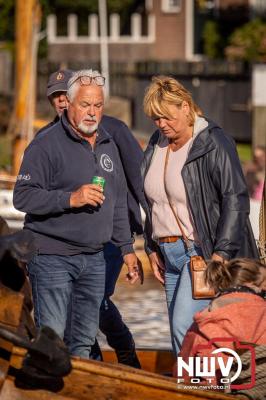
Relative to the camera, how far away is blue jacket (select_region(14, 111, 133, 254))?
22.8 ft

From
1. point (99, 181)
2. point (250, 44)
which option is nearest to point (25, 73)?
point (99, 181)

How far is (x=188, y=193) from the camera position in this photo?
6.92m

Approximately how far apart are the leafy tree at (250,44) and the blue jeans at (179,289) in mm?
25261

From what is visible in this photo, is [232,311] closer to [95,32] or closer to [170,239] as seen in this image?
[170,239]

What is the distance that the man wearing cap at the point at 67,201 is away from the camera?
6957 millimetres

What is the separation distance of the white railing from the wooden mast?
98.7 feet

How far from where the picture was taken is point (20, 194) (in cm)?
698

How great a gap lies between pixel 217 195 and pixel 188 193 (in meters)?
0.13

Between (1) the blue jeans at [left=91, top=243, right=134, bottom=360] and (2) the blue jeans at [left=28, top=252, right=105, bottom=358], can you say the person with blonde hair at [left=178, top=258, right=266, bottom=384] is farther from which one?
(1) the blue jeans at [left=91, top=243, right=134, bottom=360]

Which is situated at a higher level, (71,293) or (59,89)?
(59,89)

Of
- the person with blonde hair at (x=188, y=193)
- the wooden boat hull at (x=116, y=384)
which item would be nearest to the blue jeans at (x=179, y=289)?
the person with blonde hair at (x=188, y=193)

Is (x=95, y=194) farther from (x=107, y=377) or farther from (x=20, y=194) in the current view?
(x=107, y=377)

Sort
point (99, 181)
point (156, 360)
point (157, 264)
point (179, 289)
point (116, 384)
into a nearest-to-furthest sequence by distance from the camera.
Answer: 1. point (116, 384)
2. point (99, 181)
3. point (179, 289)
4. point (157, 264)
5. point (156, 360)

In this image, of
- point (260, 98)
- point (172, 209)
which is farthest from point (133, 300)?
point (260, 98)
